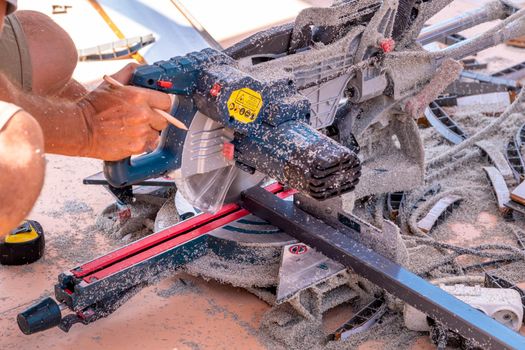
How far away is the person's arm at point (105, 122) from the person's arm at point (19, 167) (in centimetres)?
76

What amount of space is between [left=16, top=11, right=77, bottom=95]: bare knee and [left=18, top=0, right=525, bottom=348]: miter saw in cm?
37

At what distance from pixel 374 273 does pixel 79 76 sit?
7.96ft

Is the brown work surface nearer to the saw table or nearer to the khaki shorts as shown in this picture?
the saw table

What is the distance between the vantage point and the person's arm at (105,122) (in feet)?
7.34

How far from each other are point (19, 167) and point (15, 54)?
4.08 feet

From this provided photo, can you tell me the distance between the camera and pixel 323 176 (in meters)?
2.24

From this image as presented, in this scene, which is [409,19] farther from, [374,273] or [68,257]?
[68,257]

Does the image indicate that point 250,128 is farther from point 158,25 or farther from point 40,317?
point 158,25

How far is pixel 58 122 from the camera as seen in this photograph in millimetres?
2238

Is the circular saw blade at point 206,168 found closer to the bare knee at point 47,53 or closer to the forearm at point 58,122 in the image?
the forearm at point 58,122

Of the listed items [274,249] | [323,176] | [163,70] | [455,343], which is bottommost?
[455,343]

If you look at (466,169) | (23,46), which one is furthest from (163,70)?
(466,169)

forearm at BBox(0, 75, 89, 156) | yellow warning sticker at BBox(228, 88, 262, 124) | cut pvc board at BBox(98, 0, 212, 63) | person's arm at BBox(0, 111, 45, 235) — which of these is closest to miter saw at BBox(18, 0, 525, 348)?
yellow warning sticker at BBox(228, 88, 262, 124)

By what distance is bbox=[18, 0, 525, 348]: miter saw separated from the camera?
239 cm
